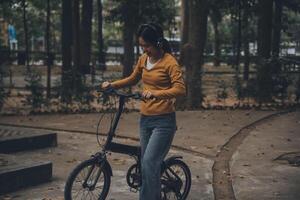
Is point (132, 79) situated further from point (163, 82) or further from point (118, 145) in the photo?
point (118, 145)

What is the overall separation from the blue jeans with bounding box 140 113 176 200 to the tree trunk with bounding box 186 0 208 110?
1057 centimetres

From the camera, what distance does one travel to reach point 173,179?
20.2 ft

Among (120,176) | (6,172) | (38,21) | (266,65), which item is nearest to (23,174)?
(6,172)

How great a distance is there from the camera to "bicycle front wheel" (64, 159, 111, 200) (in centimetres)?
554

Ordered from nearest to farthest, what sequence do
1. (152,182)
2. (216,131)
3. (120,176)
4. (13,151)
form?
(152,182), (120,176), (13,151), (216,131)

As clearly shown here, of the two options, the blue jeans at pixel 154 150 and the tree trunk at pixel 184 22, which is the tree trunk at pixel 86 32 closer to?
the tree trunk at pixel 184 22

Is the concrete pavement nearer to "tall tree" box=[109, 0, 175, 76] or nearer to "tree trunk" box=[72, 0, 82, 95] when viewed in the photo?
"tree trunk" box=[72, 0, 82, 95]

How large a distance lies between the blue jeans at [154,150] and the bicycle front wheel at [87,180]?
0.51 meters

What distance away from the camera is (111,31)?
68000 millimetres

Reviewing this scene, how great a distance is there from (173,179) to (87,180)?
3.47 ft

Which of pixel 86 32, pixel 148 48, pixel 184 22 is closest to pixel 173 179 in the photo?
pixel 148 48

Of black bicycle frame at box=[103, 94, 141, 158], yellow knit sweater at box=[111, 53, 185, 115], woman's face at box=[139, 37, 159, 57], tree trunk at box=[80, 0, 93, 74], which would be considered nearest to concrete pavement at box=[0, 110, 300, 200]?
black bicycle frame at box=[103, 94, 141, 158]

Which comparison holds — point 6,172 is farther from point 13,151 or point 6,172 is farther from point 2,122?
point 2,122

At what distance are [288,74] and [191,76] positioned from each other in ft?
10.7
